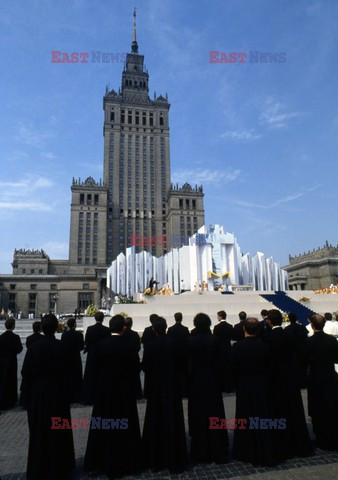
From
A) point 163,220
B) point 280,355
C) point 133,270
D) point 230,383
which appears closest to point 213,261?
point 133,270

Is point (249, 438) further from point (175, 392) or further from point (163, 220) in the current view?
point (163, 220)

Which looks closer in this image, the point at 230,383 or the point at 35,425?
the point at 35,425

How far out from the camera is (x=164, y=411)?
190 inches

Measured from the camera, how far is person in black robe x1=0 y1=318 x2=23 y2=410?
7.79 metres

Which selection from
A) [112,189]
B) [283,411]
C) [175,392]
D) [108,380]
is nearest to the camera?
[108,380]

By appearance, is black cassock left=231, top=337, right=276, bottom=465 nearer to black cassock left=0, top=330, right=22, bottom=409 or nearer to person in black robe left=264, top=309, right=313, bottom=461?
person in black robe left=264, top=309, right=313, bottom=461

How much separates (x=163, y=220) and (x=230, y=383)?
9113 centimetres

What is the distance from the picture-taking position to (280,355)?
5.59m

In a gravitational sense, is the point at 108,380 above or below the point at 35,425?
above

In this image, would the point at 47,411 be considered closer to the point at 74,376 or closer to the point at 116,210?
the point at 74,376

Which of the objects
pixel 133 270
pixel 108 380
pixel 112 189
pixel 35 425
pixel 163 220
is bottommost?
pixel 35 425

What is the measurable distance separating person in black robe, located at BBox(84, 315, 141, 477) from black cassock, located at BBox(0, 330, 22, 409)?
4.37 meters

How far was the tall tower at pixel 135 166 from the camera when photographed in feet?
312

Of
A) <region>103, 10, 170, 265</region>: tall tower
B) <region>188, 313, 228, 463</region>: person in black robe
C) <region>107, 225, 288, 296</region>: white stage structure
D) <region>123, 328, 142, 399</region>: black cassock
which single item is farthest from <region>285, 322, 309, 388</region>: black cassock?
<region>103, 10, 170, 265</region>: tall tower
